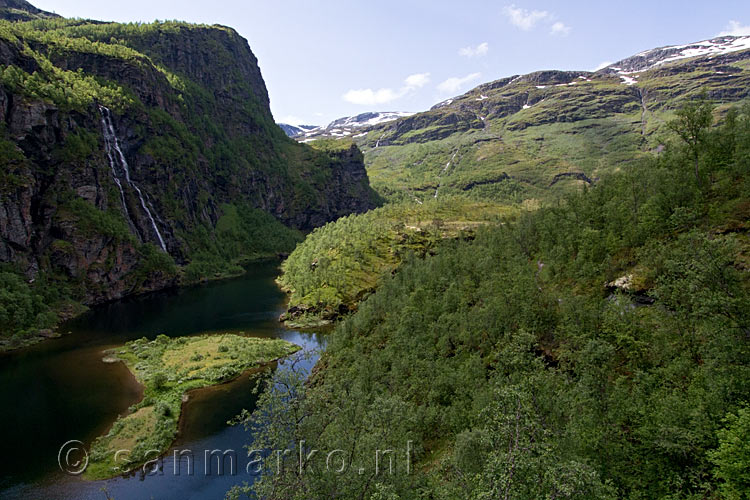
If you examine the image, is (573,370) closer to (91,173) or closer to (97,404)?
(97,404)

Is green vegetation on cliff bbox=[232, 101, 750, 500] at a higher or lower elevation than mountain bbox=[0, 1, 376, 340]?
lower

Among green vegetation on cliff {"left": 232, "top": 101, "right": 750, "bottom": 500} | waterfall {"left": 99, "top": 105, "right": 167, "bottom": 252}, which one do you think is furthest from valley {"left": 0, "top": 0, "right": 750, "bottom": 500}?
waterfall {"left": 99, "top": 105, "right": 167, "bottom": 252}

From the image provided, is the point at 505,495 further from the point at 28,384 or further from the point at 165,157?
the point at 165,157

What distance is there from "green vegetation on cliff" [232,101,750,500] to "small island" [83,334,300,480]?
1454 cm

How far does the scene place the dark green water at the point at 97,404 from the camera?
35.8 meters

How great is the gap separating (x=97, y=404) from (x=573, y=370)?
183ft

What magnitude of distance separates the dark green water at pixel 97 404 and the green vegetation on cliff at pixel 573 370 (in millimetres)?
10833

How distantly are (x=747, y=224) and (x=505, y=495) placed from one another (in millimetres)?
35616

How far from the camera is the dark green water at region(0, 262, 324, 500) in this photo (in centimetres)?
3578

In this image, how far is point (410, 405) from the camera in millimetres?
34781

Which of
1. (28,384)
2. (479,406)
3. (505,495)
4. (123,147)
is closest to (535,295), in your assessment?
(479,406)

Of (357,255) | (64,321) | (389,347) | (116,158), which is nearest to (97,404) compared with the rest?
(389,347)

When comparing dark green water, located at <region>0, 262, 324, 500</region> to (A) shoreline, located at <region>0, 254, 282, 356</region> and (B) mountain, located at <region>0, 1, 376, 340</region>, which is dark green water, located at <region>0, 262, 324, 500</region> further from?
(B) mountain, located at <region>0, 1, 376, 340</region>

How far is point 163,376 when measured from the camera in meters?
55.6
